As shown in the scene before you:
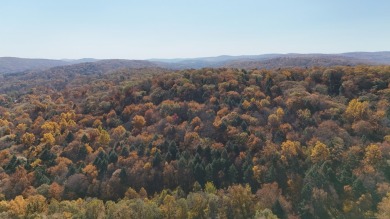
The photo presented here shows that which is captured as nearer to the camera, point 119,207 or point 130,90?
point 119,207

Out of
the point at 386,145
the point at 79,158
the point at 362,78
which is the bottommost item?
the point at 79,158

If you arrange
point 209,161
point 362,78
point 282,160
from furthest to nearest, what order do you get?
1. point 362,78
2. point 209,161
3. point 282,160

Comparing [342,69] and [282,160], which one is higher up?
[342,69]

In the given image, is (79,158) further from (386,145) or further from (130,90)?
(386,145)

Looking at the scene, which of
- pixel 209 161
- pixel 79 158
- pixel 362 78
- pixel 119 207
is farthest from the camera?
pixel 362 78

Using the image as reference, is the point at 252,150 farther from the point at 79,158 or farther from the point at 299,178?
the point at 79,158

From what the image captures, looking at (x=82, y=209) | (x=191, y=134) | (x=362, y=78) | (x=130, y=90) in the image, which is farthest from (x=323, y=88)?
(x=82, y=209)

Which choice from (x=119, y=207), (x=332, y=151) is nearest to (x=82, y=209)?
(x=119, y=207)
